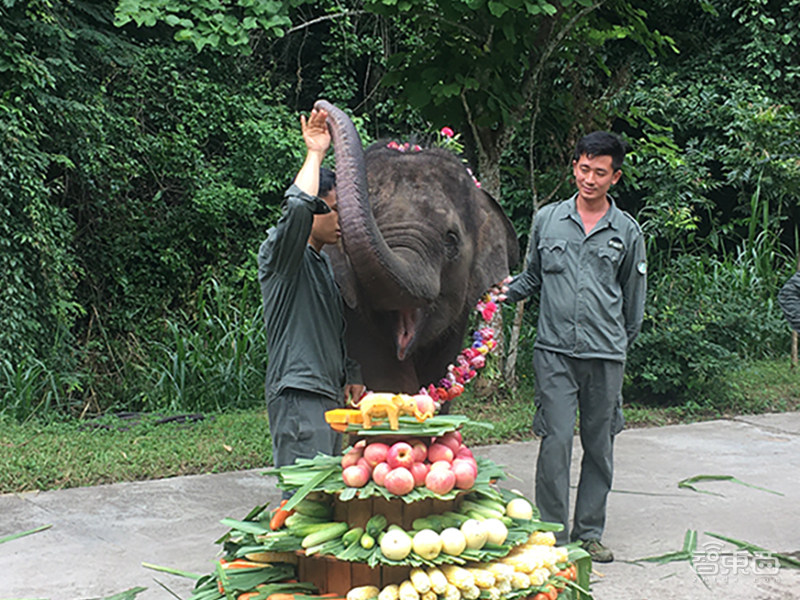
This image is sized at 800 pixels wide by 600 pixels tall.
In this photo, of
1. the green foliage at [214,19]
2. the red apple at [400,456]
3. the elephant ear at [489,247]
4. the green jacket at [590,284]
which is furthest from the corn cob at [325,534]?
the green foliage at [214,19]

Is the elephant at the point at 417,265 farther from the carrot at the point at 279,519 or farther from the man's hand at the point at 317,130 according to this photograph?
the carrot at the point at 279,519

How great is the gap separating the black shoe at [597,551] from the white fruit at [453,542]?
2.01 m

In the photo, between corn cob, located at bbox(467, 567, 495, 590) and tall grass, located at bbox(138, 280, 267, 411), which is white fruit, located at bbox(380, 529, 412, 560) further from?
tall grass, located at bbox(138, 280, 267, 411)

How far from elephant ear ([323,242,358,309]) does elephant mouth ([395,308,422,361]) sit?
0.83 ft

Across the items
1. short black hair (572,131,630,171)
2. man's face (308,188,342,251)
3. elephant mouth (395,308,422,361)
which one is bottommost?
elephant mouth (395,308,422,361)

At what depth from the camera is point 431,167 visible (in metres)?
4.62

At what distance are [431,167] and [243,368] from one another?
4.52 metres

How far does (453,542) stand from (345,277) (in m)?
1.98

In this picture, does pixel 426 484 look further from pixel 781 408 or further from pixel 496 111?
pixel 781 408

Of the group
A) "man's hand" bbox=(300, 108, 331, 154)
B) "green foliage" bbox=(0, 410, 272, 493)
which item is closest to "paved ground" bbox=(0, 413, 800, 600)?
"green foliage" bbox=(0, 410, 272, 493)

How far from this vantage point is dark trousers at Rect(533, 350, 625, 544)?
4.30 meters

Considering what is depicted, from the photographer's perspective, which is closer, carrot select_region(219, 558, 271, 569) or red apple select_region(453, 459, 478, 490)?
red apple select_region(453, 459, 478, 490)

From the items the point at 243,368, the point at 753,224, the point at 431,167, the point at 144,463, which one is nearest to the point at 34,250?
the point at 243,368

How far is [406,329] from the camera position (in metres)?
4.39
